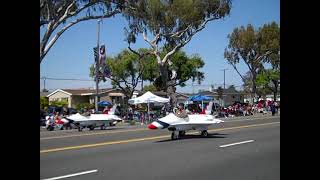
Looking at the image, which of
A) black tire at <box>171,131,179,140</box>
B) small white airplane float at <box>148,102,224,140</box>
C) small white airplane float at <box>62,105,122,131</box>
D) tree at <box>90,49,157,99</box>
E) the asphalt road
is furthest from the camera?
tree at <box>90,49,157,99</box>

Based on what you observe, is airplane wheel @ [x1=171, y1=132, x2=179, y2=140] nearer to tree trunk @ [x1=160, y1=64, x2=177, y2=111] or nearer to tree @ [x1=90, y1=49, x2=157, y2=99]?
tree trunk @ [x1=160, y1=64, x2=177, y2=111]

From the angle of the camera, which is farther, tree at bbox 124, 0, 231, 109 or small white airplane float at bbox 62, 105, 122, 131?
tree at bbox 124, 0, 231, 109

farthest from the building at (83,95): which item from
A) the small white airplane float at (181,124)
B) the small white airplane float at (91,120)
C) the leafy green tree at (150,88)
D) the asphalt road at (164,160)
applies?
the asphalt road at (164,160)

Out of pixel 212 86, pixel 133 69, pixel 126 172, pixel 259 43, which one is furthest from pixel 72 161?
pixel 212 86

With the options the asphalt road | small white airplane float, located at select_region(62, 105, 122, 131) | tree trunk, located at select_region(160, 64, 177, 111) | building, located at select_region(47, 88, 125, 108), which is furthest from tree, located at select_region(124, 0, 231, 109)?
building, located at select_region(47, 88, 125, 108)

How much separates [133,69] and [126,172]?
191ft

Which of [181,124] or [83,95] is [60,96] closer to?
[83,95]

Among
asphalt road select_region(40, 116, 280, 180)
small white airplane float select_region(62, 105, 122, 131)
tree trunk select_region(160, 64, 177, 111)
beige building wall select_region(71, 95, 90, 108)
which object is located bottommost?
asphalt road select_region(40, 116, 280, 180)

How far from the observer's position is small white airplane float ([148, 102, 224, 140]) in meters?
→ 19.6

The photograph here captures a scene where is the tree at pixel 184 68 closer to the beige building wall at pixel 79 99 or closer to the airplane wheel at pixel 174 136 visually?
the beige building wall at pixel 79 99

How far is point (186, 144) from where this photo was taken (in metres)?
17.5

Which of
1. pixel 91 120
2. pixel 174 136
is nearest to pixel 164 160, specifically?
pixel 174 136
